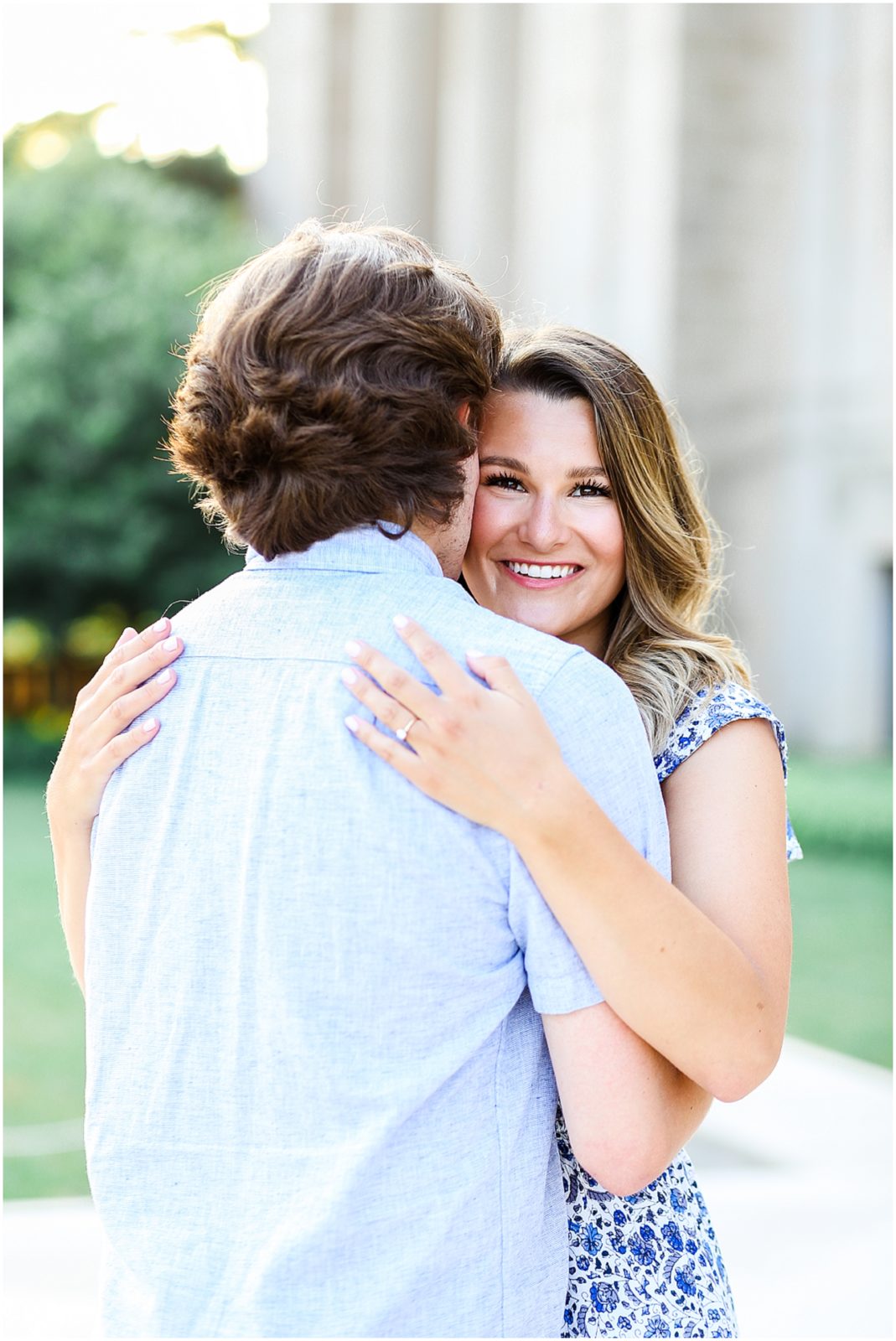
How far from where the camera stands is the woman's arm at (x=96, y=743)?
4.07 feet

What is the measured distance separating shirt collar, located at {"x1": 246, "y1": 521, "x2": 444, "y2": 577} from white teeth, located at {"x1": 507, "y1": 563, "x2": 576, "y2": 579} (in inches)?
→ 25.1

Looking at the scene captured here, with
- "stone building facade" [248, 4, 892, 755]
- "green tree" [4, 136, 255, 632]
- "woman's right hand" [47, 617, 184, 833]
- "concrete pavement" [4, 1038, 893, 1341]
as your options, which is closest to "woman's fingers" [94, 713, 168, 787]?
"woman's right hand" [47, 617, 184, 833]

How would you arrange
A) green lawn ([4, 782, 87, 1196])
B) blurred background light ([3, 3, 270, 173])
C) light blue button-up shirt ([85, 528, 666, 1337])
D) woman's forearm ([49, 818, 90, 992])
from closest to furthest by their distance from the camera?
light blue button-up shirt ([85, 528, 666, 1337]) < woman's forearm ([49, 818, 90, 992]) < green lawn ([4, 782, 87, 1196]) < blurred background light ([3, 3, 270, 173])

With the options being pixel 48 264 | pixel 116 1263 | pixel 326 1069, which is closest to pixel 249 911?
pixel 326 1069

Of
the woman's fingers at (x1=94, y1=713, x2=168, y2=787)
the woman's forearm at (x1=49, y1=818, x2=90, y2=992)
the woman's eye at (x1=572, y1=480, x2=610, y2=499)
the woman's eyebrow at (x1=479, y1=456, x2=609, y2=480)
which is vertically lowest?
the woman's forearm at (x1=49, y1=818, x2=90, y2=992)

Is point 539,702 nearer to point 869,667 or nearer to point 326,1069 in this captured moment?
point 326,1069

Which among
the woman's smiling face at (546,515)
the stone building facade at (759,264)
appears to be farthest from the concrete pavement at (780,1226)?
the stone building facade at (759,264)

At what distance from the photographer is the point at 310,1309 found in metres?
1.10

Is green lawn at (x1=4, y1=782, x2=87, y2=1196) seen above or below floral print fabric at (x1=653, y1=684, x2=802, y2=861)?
below

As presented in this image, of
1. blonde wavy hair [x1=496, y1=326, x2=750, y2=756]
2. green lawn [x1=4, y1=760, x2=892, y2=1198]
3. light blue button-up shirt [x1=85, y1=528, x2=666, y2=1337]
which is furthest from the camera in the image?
green lawn [x1=4, y1=760, x2=892, y2=1198]

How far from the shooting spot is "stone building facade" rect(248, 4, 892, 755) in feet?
44.9

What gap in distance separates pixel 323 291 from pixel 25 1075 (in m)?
5.85

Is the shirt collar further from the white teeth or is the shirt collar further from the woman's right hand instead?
the white teeth

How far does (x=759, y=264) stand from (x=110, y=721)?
14.2 meters
